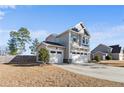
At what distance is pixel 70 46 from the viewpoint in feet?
73.7

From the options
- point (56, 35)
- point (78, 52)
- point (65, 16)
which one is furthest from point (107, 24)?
point (56, 35)

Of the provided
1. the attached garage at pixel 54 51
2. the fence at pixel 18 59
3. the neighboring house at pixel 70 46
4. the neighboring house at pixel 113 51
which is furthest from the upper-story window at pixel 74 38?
the neighboring house at pixel 113 51

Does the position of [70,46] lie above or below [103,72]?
above

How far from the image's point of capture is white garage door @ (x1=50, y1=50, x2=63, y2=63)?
2065cm

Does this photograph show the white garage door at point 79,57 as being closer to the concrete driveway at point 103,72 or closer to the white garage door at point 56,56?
the white garage door at point 56,56

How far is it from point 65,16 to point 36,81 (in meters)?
6.34

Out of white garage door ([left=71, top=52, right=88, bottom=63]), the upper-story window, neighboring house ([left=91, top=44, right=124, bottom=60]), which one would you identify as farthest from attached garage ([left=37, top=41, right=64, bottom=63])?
neighboring house ([left=91, top=44, right=124, bottom=60])

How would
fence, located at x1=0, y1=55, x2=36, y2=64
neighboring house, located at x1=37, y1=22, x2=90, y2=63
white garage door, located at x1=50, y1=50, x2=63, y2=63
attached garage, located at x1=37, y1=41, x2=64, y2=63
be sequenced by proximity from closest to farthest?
attached garage, located at x1=37, y1=41, x2=64, y2=63 → white garage door, located at x1=50, y1=50, x2=63, y2=63 → neighboring house, located at x1=37, y1=22, x2=90, y2=63 → fence, located at x1=0, y1=55, x2=36, y2=64

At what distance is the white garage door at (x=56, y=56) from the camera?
2065cm

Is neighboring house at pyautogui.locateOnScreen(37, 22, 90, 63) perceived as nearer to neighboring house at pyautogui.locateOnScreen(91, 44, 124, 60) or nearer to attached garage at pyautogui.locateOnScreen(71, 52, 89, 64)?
attached garage at pyautogui.locateOnScreen(71, 52, 89, 64)

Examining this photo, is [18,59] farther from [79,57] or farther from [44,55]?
[79,57]

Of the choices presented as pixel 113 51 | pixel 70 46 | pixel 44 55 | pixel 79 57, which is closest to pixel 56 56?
pixel 70 46

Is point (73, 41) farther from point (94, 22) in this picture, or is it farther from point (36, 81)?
point (36, 81)

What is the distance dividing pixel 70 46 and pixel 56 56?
7.04 feet
